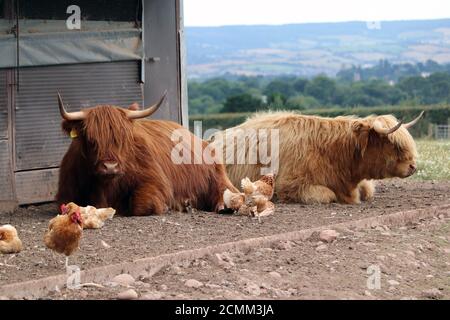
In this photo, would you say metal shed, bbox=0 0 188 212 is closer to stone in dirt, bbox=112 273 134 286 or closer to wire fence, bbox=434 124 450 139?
stone in dirt, bbox=112 273 134 286

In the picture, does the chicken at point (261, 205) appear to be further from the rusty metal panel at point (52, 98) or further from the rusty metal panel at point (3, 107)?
the rusty metal panel at point (3, 107)

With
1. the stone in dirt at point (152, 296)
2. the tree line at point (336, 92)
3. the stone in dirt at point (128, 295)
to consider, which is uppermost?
the stone in dirt at point (128, 295)

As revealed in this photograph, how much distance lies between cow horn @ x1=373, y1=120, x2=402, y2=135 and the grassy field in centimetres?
309

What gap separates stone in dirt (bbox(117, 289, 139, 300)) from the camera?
7148mm

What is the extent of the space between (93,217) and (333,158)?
3957 mm

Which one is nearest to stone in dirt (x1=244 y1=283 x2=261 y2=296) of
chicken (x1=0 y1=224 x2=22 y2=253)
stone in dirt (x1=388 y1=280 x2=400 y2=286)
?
stone in dirt (x1=388 y1=280 x2=400 y2=286)

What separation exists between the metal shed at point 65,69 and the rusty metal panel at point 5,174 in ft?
0.03

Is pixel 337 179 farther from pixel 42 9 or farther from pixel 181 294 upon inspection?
pixel 181 294

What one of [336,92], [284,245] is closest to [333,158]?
[284,245]

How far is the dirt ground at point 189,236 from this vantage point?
8023 mm

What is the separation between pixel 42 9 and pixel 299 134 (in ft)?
10.8

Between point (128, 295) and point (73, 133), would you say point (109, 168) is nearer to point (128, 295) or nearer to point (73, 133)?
point (73, 133)

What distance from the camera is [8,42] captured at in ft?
38.0

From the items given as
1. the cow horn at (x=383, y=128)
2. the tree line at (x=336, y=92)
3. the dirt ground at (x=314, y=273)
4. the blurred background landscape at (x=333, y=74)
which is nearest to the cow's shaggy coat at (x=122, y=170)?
the dirt ground at (x=314, y=273)
